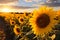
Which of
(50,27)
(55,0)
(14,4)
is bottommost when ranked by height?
(14,4)

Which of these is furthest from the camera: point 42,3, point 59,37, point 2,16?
point 2,16

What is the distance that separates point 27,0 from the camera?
1689mm

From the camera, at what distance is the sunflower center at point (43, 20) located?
81cm

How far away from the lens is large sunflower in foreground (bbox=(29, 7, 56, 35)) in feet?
2.68

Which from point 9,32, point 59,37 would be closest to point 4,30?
point 9,32

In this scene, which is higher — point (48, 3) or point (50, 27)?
point (50, 27)

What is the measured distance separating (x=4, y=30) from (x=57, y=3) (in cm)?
46

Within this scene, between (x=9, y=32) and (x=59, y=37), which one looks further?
(x=9, y=32)

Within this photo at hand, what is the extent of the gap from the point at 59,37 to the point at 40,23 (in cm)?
22

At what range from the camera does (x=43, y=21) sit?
81 centimetres

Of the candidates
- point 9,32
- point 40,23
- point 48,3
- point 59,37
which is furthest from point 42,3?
point 40,23

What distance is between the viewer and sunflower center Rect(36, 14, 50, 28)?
2.66 feet

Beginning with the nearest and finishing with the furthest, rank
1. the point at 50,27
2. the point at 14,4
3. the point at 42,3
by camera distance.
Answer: the point at 50,27
the point at 42,3
the point at 14,4

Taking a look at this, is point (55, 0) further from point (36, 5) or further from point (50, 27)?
point (50, 27)
